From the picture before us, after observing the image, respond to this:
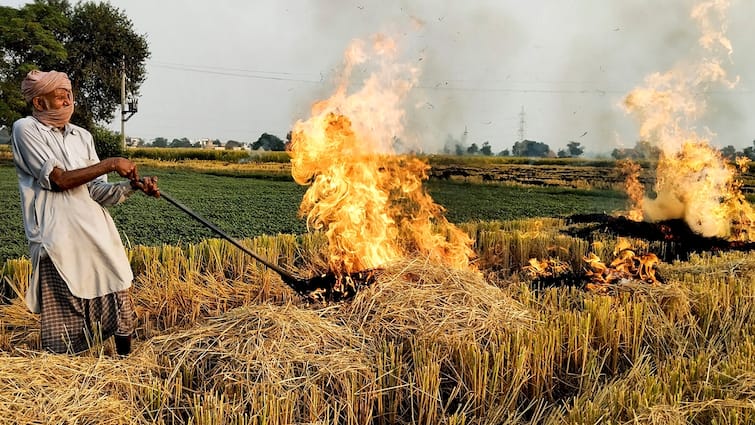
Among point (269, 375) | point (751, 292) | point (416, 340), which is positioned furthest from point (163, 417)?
point (751, 292)

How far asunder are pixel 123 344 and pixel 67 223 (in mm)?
821

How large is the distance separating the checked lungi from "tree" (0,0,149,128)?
35596 millimetres

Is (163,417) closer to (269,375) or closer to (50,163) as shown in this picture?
(269,375)

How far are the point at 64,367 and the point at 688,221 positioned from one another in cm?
863

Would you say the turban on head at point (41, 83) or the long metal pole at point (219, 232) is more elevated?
the turban on head at point (41, 83)

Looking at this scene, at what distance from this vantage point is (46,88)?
3.28m

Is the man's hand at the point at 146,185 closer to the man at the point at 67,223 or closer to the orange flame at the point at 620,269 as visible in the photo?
the man at the point at 67,223

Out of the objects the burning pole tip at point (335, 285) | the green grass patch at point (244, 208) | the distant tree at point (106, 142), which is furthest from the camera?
the distant tree at point (106, 142)

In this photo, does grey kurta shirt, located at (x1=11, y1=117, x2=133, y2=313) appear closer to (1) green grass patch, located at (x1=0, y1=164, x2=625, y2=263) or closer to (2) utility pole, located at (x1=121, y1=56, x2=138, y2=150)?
(1) green grass patch, located at (x1=0, y1=164, x2=625, y2=263)

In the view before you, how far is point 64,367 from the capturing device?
2.96 metres

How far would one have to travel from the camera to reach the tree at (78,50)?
35.7m

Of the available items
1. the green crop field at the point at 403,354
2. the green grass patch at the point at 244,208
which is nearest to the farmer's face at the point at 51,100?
the green crop field at the point at 403,354

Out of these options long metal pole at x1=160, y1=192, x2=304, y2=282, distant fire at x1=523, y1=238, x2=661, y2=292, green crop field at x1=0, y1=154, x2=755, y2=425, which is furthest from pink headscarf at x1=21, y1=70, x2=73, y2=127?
distant fire at x1=523, y1=238, x2=661, y2=292

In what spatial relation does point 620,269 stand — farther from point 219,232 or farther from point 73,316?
point 73,316
